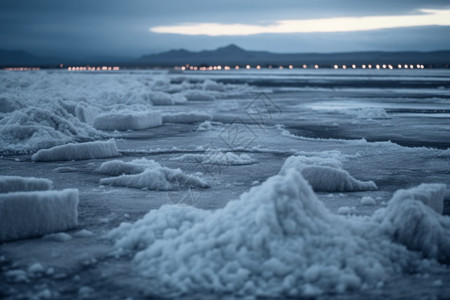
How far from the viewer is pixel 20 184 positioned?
5711 mm

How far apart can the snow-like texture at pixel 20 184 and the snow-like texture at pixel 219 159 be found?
3.35m

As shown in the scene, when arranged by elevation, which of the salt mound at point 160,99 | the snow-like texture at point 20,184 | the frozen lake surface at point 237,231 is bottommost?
the frozen lake surface at point 237,231

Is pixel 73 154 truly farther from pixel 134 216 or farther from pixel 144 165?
pixel 134 216

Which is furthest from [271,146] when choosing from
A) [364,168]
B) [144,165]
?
[144,165]

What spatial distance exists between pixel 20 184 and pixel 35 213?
3.00 feet

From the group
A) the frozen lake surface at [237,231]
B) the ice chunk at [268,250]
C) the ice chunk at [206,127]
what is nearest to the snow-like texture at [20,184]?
the frozen lake surface at [237,231]

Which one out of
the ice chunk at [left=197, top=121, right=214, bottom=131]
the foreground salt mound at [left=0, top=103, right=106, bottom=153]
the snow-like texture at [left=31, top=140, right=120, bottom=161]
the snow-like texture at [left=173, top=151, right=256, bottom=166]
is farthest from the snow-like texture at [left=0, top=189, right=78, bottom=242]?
the ice chunk at [left=197, top=121, right=214, bottom=131]

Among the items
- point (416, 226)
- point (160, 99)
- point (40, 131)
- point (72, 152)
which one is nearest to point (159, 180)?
point (72, 152)

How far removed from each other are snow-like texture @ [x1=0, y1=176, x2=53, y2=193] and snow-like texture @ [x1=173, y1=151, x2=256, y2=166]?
3345 millimetres

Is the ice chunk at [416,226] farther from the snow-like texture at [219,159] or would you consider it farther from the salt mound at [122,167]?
the snow-like texture at [219,159]

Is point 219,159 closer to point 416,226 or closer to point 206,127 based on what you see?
point 416,226

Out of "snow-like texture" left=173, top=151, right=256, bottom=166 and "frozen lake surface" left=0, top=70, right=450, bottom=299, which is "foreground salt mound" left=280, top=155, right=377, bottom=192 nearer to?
Answer: "frozen lake surface" left=0, top=70, right=450, bottom=299

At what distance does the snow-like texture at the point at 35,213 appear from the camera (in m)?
4.83

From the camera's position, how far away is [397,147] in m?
10.4
